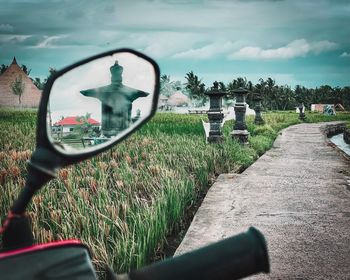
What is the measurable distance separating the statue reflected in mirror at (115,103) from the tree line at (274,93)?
2293 inches

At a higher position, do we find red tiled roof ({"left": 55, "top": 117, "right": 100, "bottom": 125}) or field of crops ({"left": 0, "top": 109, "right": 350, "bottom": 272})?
red tiled roof ({"left": 55, "top": 117, "right": 100, "bottom": 125})

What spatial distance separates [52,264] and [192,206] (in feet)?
13.5

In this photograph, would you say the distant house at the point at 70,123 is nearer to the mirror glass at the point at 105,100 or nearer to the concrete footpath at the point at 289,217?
the mirror glass at the point at 105,100

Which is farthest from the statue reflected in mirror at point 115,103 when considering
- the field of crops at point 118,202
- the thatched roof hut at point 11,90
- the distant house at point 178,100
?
the distant house at point 178,100

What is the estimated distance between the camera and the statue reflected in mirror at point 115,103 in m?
0.77

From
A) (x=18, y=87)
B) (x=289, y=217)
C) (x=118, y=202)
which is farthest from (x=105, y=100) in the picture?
(x=18, y=87)

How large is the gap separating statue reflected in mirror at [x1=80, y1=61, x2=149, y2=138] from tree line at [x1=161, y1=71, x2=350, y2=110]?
5824cm

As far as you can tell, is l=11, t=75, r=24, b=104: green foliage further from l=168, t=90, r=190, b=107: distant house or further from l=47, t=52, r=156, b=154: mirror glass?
l=47, t=52, r=156, b=154: mirror glass

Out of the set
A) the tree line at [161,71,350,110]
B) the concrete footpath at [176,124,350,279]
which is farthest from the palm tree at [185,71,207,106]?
the concrete footpath at [176,124,350,279]

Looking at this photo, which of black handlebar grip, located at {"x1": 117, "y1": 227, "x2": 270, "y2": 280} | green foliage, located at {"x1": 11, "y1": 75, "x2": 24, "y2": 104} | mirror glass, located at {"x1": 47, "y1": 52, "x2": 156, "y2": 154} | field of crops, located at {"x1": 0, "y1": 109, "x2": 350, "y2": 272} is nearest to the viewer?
black handlebar grip, located at {"x1": 117, "y1": 227, "x2": 270, "y2": 280}

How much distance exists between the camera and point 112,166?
17.5 ft

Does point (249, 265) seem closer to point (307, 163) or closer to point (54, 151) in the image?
point (54, 151)

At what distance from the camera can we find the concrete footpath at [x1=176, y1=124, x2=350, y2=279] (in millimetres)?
2740

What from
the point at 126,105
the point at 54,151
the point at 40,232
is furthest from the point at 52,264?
the point at 40,232
